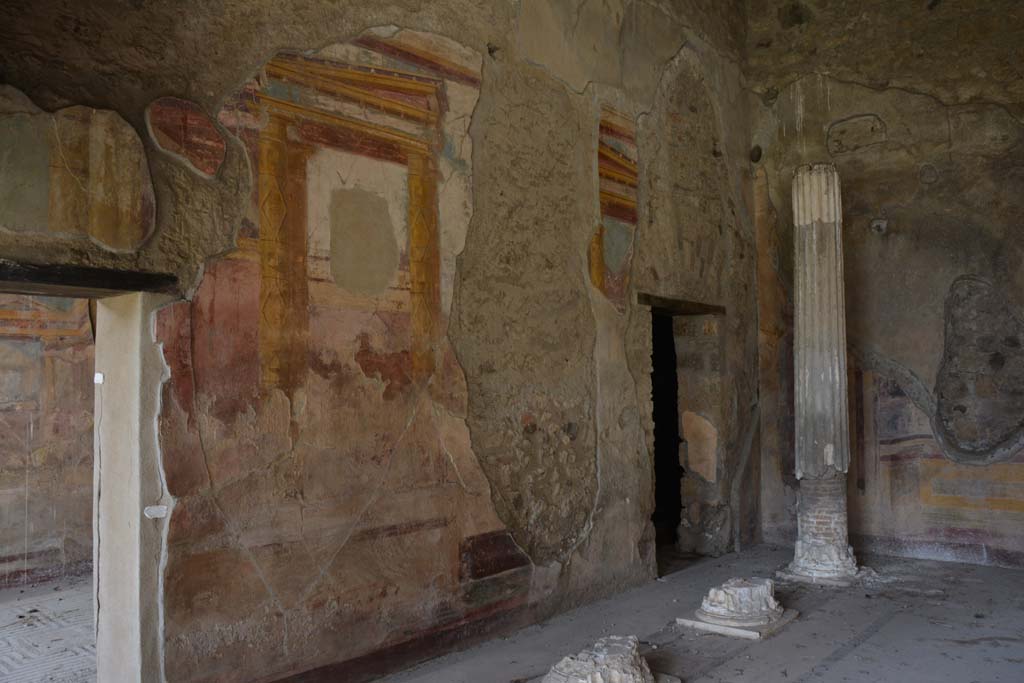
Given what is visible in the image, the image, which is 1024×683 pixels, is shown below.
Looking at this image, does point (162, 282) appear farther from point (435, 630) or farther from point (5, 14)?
point (435, 630)

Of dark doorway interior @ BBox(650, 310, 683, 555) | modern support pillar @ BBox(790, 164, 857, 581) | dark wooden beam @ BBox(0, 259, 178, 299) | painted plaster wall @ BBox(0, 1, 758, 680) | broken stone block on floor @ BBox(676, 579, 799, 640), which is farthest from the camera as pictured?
dark doorway interior @ BBox(650, 310, 683, 555)

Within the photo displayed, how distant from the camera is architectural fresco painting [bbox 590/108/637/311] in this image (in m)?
5.25

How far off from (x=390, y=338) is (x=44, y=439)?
3944 millimetres

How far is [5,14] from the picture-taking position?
8.71 ft

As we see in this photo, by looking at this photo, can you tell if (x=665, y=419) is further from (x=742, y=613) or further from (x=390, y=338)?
(x=390, y=338)

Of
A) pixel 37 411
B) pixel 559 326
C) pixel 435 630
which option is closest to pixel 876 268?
pixel 559 326

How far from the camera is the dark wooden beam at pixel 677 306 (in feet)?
18.6

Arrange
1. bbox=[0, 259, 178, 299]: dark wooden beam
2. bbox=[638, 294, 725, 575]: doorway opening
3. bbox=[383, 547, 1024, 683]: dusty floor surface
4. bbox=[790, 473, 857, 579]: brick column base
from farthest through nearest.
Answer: bbox=[638, 294, 725, 575]: doorway opening → bbox=[790, 473, 857, 579]: brick column base → bbox=[383, 547, 1024, 683]: dusty floor surface → bbox=[0, 259, 178, 299]: dark wooden beam

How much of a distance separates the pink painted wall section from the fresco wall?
6.28m

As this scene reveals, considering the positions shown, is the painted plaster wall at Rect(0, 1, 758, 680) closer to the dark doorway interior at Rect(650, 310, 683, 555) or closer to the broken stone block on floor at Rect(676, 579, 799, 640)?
the broken stone block on floor at Rect(676, 579, 799, 640)

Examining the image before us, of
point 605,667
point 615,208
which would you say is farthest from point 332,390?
point 615,208

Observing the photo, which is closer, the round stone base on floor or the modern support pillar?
the round stone base on floor

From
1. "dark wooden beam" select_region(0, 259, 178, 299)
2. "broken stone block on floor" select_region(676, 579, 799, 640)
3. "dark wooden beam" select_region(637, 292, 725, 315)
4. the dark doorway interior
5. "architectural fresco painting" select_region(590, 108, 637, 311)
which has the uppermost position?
"architectural fresco painting" select_region(590, 108, 637, 311)

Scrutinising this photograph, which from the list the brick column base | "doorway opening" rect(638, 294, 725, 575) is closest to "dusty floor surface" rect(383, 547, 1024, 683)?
the brick column base
